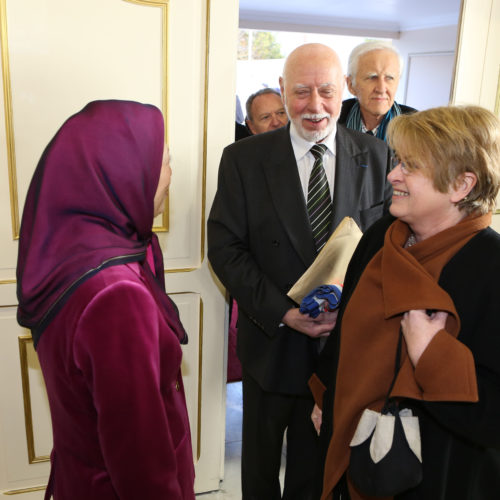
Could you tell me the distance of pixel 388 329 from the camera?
1346mm

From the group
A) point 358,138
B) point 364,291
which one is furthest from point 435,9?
point 364,291

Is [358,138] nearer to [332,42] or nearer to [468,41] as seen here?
[468,41]

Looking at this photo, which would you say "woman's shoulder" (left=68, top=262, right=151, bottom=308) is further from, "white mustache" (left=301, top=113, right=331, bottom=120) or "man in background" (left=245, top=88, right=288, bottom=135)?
"man in background" (left=245, top=88, right=288, bottom=135)

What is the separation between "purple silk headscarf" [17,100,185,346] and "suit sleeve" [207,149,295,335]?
811mm

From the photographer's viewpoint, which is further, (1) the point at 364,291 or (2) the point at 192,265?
(2) the point at 192,265

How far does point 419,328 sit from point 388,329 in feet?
0.41

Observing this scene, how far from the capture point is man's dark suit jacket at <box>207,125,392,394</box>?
76.7 inches

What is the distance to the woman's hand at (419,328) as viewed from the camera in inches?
47.6

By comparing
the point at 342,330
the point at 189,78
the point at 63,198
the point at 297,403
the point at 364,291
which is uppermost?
the point at 189,78

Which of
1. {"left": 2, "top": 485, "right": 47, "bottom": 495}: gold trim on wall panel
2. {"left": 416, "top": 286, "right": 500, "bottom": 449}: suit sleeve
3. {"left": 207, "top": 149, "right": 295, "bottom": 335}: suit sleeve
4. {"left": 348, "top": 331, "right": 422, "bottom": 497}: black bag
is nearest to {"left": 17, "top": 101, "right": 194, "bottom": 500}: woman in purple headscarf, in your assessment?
{"left": 348, "top": 331, "right": 422, "bottom": 497}: black bag

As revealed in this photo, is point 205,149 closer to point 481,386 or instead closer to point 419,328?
point 419,328

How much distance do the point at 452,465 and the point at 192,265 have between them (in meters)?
1.35

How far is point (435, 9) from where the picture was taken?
574cm

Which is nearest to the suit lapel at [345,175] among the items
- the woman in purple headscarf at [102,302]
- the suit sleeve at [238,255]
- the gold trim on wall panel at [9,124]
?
the suit sleeve at [238,255]
